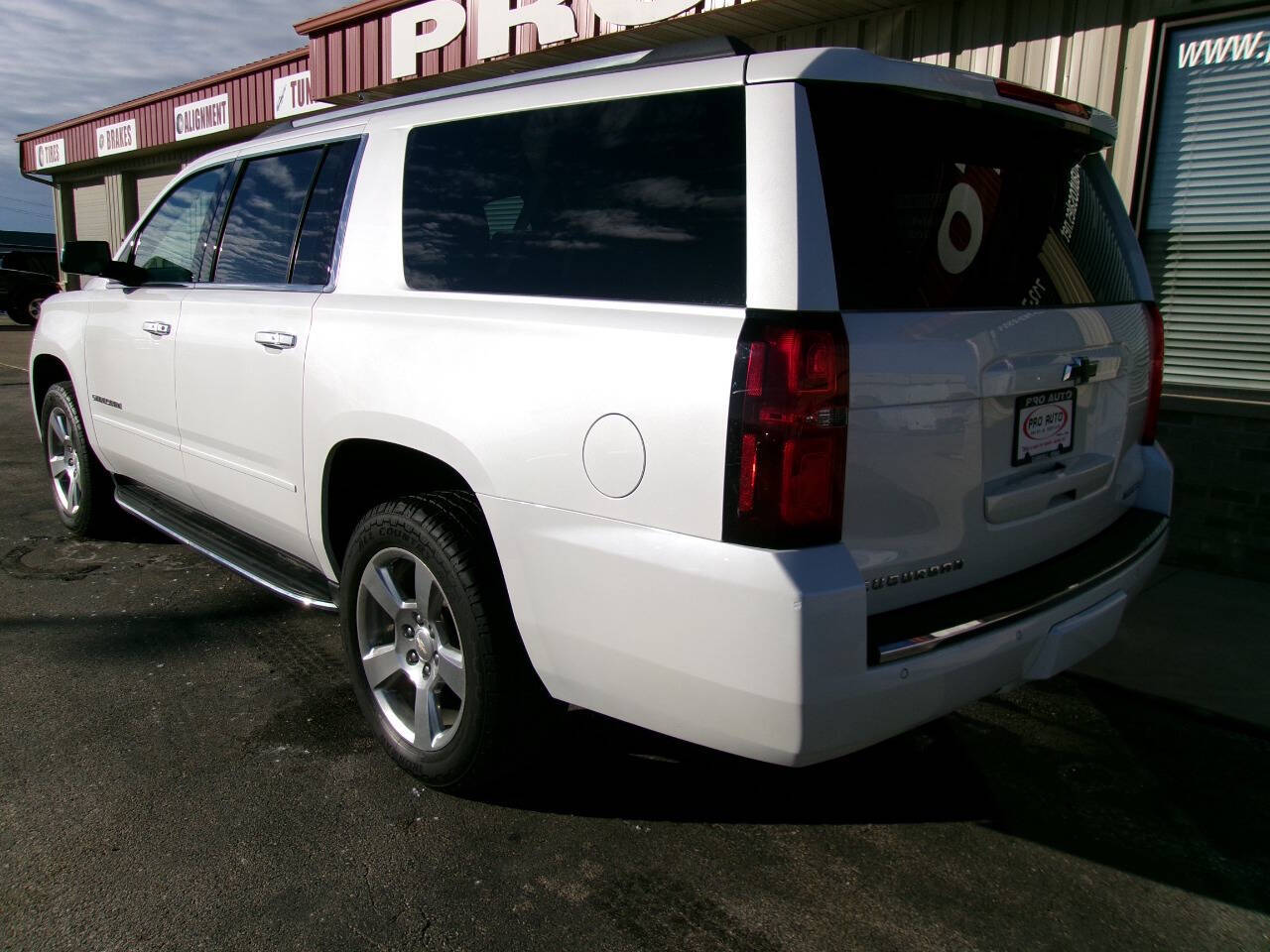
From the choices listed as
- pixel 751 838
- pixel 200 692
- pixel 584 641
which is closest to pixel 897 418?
pixel 584 641

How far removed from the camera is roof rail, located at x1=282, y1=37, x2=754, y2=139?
2.30 m

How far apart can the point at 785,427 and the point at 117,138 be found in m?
20.9

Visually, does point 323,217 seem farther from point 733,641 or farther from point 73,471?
point 73,471

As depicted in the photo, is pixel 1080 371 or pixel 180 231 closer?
pixel 1080 371

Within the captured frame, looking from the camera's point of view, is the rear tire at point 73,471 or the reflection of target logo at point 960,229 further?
the rear tire at point 73,471

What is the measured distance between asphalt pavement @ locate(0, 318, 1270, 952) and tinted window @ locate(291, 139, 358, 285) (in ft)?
4.95

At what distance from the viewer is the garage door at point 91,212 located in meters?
21.7

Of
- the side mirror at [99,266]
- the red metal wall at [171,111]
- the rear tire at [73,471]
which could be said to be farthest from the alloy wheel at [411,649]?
the red metal wall at [171,111]

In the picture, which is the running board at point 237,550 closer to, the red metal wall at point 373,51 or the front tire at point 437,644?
the front tire at point 437,644

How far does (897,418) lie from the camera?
2.05 meters

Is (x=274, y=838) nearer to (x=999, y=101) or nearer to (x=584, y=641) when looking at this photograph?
(x=584, y=641)

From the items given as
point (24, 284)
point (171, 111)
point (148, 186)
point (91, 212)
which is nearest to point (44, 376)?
point (171, 111)

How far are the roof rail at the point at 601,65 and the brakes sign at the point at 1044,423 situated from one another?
108cm

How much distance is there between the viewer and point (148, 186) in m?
19.6
